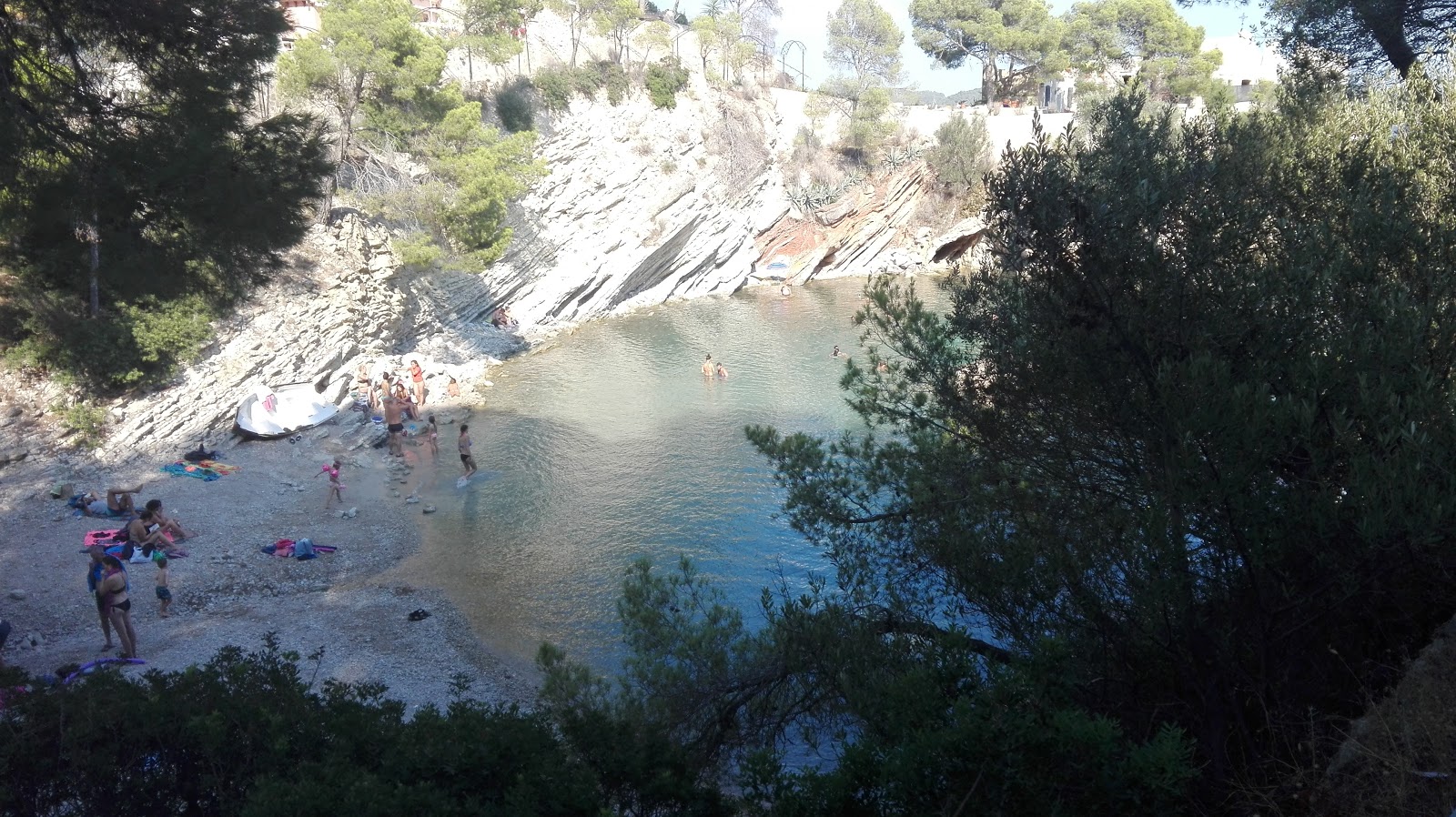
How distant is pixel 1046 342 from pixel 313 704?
4.76 m

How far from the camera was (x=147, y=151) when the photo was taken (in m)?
7.11

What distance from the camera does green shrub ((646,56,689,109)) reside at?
34.5 metres

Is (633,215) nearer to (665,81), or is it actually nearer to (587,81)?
(587,81)

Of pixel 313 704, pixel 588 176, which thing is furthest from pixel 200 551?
pixel 588 176

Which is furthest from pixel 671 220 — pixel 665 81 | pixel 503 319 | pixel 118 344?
pixel 118 344

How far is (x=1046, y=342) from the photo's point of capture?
18.1ft

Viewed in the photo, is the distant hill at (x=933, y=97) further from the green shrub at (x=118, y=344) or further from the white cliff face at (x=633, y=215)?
the green shrub at (x=118, y=344)

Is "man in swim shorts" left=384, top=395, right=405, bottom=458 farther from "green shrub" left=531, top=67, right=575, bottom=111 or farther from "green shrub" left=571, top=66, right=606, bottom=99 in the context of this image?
"green shrub" left=571, top=66, right=606, bottom=99

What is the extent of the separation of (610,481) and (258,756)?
11704 millimetres

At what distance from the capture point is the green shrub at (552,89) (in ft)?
101

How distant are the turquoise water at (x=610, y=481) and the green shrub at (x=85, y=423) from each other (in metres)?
5.13

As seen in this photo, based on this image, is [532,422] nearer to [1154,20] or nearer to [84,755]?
[84,755]

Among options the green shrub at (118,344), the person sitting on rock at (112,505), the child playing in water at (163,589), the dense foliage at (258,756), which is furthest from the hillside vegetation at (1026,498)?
the green shrub at (118,344)

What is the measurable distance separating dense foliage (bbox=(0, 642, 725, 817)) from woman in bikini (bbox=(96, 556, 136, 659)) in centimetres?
488
